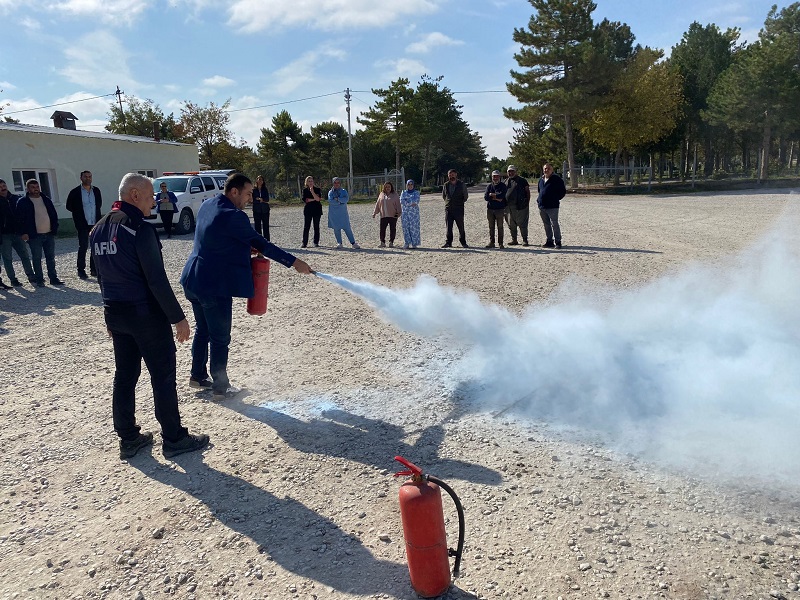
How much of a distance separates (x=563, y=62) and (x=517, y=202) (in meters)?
29.7

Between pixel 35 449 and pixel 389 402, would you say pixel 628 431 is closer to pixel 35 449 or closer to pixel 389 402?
pixel 389 402

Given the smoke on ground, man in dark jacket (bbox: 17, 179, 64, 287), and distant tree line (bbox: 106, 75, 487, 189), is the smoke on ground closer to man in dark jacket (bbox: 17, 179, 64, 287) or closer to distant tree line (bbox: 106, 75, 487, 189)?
man in dark jacket (bbox: 17, 179, 64, 287)

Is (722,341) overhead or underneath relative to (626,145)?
underneath

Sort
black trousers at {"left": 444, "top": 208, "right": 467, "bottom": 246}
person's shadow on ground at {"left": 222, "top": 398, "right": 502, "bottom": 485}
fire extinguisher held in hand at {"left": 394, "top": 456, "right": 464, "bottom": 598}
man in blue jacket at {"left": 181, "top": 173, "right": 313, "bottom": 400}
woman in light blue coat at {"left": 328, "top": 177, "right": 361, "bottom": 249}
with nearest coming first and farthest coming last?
1. fire extinguisher held in hand at {"left": 394, "top": 456, "right": 464, "bottom": 598}
2. person's shadow on ground at {"left": 222, "top": 398, "right": 502, "bottom": 485}
3. man in blue jacket at {"left": 181, "top": 173, "right": 313, "bottom": 400}
4. black trousers at {"left": 444, "top": 208, "right": 467, "bottom": 246}
5. woman in light blue coat at {"left": 328, "top": 177, "right": 361, "bottom": 249}

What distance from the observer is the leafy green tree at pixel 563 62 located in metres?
38.7

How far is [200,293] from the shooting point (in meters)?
4.87

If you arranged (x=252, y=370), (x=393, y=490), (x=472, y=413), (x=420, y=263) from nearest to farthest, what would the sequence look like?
1. (x=393, y=490)
2. (x=472, y=413)
3. (x=252, y=370)
4. (x=420, y=263)

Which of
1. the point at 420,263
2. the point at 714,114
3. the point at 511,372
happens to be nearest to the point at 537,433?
the point at 511,372

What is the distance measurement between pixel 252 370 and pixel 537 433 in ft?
10.4

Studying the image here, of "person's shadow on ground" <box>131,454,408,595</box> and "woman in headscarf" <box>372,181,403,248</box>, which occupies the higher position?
"woman in headscarf" <box>372,181,403,248</box>

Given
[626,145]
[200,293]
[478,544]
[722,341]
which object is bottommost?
[478,544]

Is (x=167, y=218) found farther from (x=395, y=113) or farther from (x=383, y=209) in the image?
(x=395, y=113)

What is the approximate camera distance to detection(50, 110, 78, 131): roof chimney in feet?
112

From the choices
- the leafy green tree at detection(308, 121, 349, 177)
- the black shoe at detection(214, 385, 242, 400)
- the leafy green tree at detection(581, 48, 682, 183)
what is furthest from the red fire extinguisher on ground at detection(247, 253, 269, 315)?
the leafy green tree at detection(308, 121, 349, 177)
